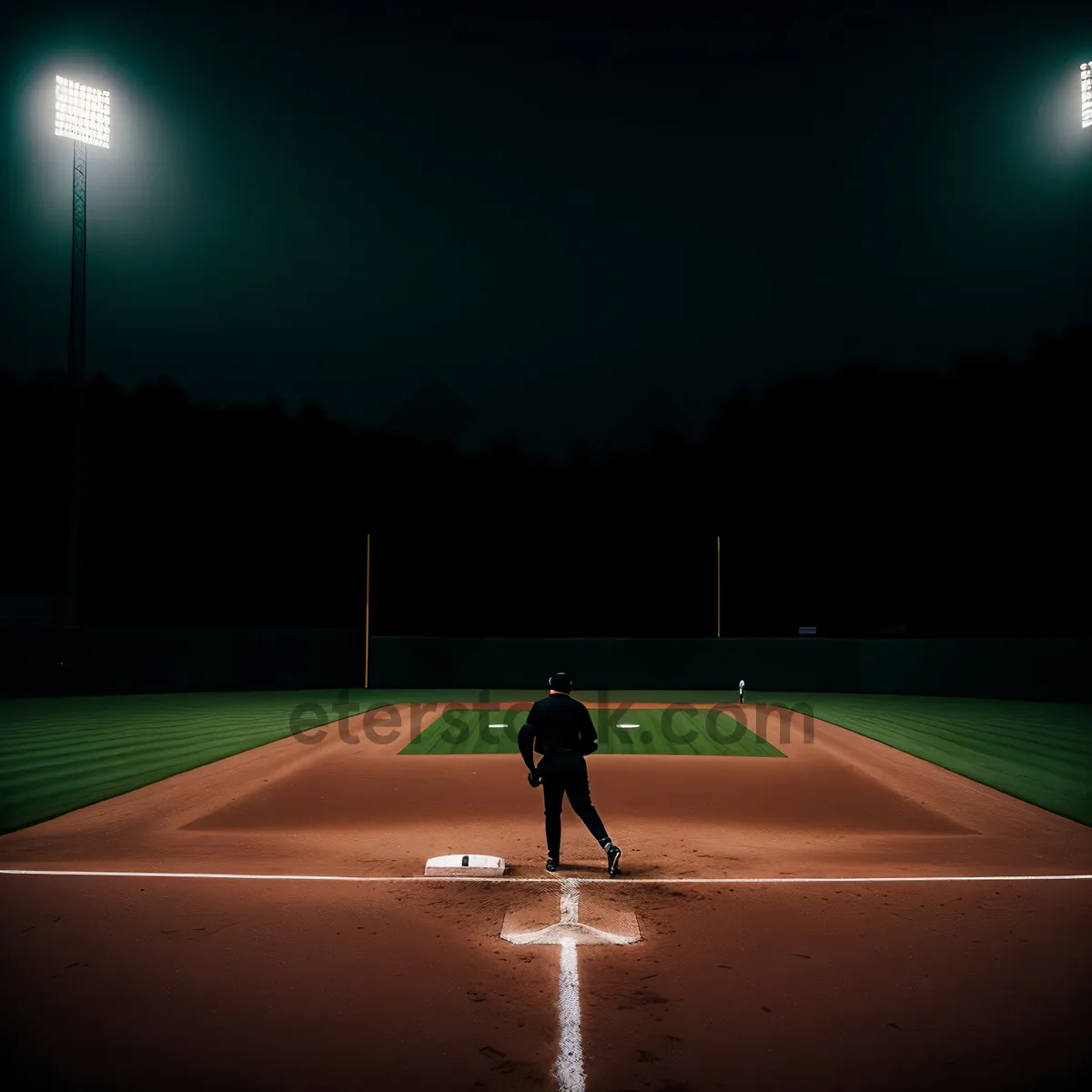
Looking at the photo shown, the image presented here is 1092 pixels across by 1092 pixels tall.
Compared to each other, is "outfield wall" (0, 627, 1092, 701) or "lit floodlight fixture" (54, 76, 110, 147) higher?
"lit floodlight fixture" (54, 76, 110, 147)

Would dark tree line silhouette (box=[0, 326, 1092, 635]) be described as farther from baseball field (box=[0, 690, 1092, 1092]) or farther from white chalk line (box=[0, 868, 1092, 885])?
white chalk line (box=[0, 868, 1092, 885])

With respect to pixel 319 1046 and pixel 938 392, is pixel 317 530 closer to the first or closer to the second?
pixel 938 392

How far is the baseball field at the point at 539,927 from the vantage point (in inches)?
161

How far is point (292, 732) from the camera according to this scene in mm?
16406

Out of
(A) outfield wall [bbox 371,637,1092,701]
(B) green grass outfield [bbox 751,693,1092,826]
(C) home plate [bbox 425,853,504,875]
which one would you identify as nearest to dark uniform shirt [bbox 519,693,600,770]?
(C) home plate [bbox 425,853,504,875]

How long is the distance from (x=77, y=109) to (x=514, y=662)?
67.8ft

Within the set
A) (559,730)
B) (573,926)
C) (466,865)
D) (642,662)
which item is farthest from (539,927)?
(642,662)

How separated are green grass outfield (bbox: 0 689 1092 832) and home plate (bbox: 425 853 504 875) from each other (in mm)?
4640

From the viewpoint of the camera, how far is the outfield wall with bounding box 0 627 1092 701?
2266 cm

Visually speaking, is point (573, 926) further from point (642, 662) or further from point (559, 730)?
point (642, 662)

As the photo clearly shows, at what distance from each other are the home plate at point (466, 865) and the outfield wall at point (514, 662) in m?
18.8

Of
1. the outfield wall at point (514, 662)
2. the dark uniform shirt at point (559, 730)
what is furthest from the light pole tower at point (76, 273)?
the dark uniform shirt at point (559, 730)

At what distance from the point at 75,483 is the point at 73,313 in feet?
15.2

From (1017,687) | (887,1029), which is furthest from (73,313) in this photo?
(1017,687)
